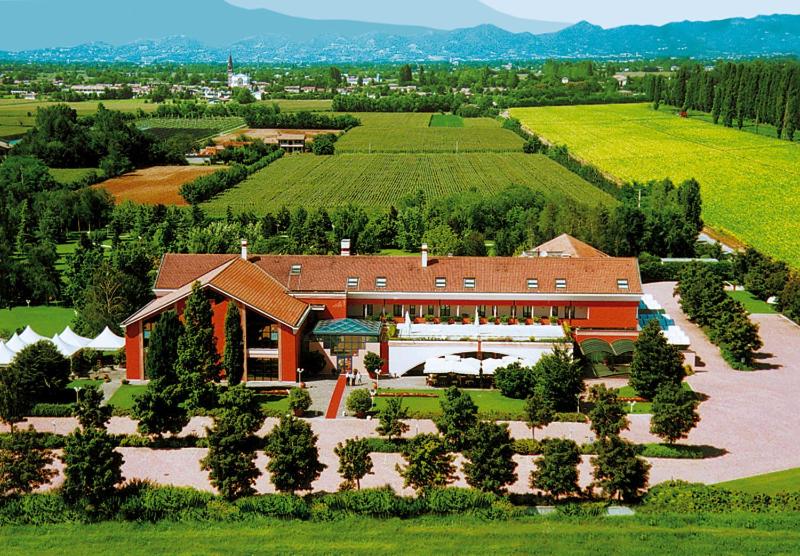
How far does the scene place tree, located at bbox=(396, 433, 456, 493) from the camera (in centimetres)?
2562

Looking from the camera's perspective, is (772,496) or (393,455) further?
(393,455)

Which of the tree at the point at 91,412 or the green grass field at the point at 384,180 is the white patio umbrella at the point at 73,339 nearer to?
the tree at the point at 91,412

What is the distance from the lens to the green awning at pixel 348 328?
3738 cm

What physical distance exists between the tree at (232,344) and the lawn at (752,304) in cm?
2384

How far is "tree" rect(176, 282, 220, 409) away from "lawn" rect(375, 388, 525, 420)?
5913mm

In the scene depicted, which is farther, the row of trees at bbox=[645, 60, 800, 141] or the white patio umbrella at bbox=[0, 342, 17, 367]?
the row of trees at bbox=[645, 60, 800, 141]

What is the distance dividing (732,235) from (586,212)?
1202 centimetres

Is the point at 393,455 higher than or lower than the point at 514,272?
lower

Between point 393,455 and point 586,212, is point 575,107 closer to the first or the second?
point 586,212

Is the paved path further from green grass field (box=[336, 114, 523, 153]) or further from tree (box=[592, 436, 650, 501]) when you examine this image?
green grass field (box=[336, 114, 523, 153])

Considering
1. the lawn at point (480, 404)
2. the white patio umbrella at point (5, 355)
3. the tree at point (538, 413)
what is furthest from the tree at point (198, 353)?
the tree at point (538, 413)

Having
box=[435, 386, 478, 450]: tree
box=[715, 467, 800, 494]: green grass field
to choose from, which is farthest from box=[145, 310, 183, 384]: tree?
box=[715, 467, 800, 494]: green grass field

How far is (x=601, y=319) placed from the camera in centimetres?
3978

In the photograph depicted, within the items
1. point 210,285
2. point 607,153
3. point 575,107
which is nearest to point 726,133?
point 607,153
